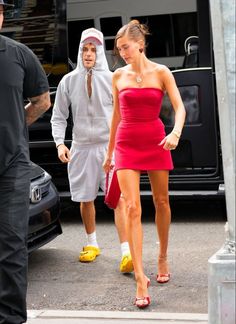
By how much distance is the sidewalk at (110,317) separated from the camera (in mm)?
5051

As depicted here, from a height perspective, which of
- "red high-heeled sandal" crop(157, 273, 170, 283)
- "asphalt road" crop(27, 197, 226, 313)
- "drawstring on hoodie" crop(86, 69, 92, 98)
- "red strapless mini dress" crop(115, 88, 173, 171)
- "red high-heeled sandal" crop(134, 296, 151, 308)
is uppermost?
"drawstring on hoodie" crop(86, 69, 92, 98)

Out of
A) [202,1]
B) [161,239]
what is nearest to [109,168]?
[161,239]

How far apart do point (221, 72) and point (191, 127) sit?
483 centimetres

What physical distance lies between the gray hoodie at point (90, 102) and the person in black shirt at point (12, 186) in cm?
222

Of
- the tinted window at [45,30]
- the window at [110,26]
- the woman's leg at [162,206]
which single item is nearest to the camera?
the woman's leg at [162,206]

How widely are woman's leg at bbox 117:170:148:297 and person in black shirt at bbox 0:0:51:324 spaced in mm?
1163

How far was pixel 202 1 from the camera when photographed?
861cm

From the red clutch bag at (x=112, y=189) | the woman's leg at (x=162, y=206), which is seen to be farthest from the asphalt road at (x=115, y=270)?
the red clutch bag at (x=112, y=189)

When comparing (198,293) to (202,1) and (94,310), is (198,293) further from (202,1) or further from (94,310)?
(202,1)

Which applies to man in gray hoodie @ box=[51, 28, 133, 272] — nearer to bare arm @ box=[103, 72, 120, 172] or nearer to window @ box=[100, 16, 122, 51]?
bare arm @ box=[103, 72, 120, 172]

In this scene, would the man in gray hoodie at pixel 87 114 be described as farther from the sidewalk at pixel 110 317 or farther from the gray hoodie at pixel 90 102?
A: the sidewalk at pixel 110 317

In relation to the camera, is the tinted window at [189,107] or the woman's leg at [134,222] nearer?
the woman's leg at [134,222]

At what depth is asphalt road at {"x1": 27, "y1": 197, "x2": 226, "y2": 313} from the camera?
5664 millimetres

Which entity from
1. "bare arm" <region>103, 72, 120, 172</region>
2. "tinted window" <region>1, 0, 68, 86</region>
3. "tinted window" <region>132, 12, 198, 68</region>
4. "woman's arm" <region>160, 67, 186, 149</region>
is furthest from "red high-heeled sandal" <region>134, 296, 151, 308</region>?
"tinted window" <region>132, 12, 198, 68</region>
